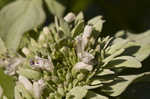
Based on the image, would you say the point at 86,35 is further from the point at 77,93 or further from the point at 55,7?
the point at 55,7

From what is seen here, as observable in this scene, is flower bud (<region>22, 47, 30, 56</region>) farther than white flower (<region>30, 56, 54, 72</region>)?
Yes

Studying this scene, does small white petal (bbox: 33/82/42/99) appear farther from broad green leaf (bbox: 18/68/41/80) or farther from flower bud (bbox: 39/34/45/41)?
flower bud (bbox: 39/34/45/41)

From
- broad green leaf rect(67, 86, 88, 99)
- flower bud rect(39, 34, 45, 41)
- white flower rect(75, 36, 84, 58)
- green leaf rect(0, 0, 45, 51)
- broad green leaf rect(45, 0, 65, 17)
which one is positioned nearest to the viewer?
broad green leaf rect(67, 86, 88, 99)

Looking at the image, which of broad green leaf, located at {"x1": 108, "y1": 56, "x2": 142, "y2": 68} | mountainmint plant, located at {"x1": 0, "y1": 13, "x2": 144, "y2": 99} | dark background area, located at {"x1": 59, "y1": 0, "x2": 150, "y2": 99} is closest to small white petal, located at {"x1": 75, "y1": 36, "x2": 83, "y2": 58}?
mountainmint plant, located at {"x1": 0, "y1": 13, "x2": 144, "y2": 99}

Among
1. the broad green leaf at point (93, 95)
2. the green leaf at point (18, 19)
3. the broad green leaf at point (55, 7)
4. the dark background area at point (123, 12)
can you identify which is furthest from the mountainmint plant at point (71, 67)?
the dark background area at point (123, 12)

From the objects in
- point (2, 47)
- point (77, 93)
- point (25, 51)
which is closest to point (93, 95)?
point (77, 93)
